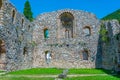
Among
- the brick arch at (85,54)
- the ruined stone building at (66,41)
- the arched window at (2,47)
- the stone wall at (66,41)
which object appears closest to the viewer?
the arched window at (2,47)

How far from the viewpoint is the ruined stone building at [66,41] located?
2422 centimetres

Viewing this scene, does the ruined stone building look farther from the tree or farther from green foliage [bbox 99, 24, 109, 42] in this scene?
the tree

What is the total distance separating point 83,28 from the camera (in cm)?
2819

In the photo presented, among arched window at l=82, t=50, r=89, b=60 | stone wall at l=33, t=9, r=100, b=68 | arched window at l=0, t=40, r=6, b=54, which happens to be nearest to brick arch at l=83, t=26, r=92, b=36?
stone wall at l=33, t=9, r=100, b=68

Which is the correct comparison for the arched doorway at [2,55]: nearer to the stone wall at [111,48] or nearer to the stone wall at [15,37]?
the stone wall at [15,37]

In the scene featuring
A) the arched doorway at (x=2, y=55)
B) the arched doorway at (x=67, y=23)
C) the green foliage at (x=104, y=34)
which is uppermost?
the arched doorway at (x=67, y=23)

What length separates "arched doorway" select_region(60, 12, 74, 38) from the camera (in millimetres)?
28842

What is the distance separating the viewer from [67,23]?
2945 cm

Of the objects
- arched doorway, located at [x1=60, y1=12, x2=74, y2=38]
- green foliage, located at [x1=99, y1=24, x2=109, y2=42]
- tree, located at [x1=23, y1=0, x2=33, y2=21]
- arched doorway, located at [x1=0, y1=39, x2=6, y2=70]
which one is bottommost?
arched doorway, located at [x1=0, y1=39, x2=6, y2=70]

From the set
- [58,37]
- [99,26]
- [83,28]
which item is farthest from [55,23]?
[99,26]

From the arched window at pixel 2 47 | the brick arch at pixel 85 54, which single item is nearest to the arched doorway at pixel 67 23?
the brick arch at pixel 85 54

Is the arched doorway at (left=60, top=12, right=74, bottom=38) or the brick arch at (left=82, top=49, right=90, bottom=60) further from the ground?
the arched doorway at (left=60, top=12, right=74, bottom=38)

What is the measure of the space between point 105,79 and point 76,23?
14.3 meters

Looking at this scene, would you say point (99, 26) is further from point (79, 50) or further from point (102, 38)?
point (79, 50)
